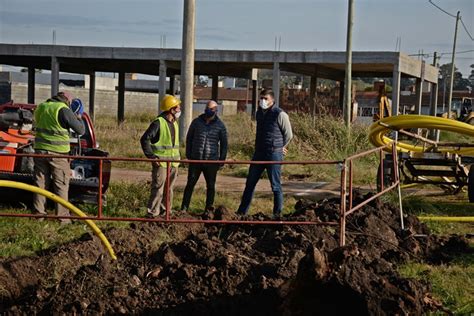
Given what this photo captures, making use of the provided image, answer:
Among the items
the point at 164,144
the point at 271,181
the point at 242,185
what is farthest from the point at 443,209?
the point at 164,144

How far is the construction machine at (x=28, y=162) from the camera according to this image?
36.1ft

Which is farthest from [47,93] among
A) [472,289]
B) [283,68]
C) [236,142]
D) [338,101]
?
[472,289]

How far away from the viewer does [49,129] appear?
33.9ft

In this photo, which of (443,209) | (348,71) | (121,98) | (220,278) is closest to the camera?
(220,278)

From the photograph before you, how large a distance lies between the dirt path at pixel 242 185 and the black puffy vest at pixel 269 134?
11.1 feet

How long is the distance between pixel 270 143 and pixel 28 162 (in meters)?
3.47

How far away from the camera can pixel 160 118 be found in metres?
11.0

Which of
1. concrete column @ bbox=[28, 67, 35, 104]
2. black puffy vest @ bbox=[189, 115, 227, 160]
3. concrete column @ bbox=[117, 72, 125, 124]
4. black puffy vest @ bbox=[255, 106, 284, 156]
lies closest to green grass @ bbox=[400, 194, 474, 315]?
black puffy vest @ bbox=[255, 106, 284, 156]

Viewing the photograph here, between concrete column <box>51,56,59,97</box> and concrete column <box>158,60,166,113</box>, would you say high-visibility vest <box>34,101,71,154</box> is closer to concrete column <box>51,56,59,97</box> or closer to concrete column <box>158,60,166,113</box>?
concrete column <box>158,60,166,113</box>

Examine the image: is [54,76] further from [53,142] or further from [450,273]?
[450,273]

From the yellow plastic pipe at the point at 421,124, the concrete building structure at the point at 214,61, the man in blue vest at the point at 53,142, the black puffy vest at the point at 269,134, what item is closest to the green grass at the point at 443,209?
the yellow plastic pipe at the point at 421,124

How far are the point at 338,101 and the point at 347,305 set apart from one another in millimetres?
34154

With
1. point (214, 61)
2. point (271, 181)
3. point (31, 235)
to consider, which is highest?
point (214, 61)

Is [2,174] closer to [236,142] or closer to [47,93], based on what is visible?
[236,142]
